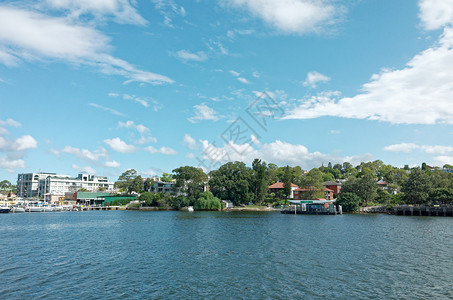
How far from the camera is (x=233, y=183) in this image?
116m

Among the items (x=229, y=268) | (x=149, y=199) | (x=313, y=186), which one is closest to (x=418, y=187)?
(x=313, y=186)

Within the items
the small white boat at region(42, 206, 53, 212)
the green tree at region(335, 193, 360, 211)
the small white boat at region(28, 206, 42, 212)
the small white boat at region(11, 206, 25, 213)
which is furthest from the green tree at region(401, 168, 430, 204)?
the small white boat at region(11, 206, 25, 213)

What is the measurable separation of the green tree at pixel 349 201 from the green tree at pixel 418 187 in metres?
14.4

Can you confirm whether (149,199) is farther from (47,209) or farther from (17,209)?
(17,209)

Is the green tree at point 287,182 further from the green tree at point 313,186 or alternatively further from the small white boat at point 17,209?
the small white boat at point 17,209

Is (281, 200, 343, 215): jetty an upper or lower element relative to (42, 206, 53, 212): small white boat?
upper

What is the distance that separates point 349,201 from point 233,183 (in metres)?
43.0

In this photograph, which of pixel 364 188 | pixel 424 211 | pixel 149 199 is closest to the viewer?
pixel 424 211

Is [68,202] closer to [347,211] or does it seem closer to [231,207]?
[231,207]

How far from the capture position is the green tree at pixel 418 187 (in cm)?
8531

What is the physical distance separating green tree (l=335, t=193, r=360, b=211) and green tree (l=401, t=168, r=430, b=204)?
47.1 feet

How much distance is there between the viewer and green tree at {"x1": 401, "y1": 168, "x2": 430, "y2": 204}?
85312 millimetres

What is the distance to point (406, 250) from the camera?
Answer: 33.4 m

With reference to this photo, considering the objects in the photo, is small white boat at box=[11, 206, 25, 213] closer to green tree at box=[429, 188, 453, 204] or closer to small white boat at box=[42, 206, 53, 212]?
small white boat at box=[42, 206, 53, 212]
